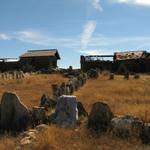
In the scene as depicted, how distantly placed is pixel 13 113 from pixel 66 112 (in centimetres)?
181

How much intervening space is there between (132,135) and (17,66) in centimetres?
6748

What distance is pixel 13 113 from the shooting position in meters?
14.0

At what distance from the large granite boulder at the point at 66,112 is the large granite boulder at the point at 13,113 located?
1003mm

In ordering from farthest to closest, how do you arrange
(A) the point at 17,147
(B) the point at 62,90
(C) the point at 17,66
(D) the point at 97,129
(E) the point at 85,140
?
(C) the point at 17,66, (B) the point at 62,90, (D) the point at 97,129, (E) the point at 85,140, (A) the point at 17,147

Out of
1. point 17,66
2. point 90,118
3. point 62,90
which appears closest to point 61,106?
point 90,118

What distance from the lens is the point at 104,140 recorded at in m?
11.6

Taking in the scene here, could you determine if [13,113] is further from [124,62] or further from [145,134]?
[124,62]

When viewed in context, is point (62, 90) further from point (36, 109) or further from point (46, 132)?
point (46, 132)

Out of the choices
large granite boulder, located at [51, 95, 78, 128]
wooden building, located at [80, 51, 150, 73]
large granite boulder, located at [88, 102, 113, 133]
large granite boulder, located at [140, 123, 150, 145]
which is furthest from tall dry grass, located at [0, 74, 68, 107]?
wooden building, located at [80, 51, 150, 73]

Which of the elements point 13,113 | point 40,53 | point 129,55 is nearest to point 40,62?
point 40,53

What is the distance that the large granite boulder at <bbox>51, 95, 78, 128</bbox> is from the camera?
540 inches

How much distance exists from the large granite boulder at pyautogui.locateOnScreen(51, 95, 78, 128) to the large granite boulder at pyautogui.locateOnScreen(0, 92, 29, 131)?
3.29ft

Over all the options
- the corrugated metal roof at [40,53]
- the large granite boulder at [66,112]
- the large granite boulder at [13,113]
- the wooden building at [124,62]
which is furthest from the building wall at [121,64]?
the large granite boulder at [13,113]

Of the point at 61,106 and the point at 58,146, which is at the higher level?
the point at 61,106
